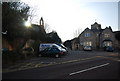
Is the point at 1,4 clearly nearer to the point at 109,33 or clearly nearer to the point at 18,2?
the point at 18,2

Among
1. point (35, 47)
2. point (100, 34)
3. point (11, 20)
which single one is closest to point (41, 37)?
point (35, 47)

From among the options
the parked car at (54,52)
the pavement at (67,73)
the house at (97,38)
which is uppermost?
the house at (97,38)

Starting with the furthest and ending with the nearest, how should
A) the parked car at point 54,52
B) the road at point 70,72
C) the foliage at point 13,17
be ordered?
the parked car at point 54,52
the foliage at point 13,17
the road at point 70,72

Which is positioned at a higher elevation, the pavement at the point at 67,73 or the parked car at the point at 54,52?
the parked car at the point at 54,52

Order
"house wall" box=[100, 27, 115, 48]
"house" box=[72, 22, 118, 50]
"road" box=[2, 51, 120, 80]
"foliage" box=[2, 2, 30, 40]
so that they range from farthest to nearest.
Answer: "house" box=[72, 22, 118, 50]
"house wall" box=[100, 27, 115, 48]
"foliage" box=[2, 2, 30, 40]
"road" box=[2, 51, 120, 80]

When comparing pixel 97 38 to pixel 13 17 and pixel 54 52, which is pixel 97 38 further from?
pixel 13 17

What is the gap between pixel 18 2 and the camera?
21.7 m

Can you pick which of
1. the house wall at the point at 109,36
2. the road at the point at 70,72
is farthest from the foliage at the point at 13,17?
the house wall at the point at 109,36

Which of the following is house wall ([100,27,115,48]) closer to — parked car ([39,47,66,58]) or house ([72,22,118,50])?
house ([72,22,118,50])

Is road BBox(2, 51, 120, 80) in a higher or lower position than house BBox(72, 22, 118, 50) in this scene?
lower

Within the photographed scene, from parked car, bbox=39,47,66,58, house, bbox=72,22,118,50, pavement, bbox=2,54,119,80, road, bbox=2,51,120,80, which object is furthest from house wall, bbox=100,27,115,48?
pavement, bbox=2,54,119,80

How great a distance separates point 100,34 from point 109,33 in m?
3.63

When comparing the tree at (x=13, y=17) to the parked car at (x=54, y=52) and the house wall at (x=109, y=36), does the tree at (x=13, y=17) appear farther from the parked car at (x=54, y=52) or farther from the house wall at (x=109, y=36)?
the house wall at (x=109, y=36)

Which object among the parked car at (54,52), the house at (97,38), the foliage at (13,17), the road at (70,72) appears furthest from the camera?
the house at (97,38)
